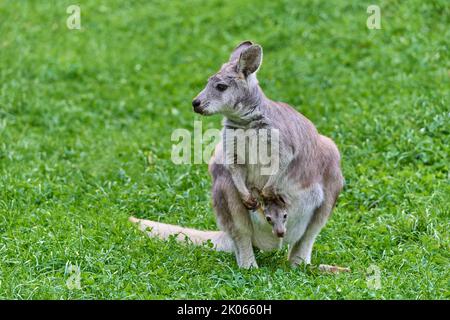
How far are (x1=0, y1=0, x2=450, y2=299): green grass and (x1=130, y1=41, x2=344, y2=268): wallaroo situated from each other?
0.28 m

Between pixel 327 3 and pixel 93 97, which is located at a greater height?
pixel 327 3

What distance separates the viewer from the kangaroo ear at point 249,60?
21.6 ft

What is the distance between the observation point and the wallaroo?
259 inches

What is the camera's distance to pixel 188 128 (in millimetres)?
10828

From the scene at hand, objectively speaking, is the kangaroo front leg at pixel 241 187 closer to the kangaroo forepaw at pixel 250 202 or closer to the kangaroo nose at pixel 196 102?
the kangaroo forepaw at pixel 250 202

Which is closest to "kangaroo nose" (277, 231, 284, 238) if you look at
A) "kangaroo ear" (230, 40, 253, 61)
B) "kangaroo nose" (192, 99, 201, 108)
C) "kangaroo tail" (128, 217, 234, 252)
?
"kangaroo tail" (128, 217, 234, 252)

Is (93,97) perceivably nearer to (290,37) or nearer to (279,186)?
(290,37)

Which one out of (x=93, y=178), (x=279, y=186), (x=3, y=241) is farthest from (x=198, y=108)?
(x=93, y=178)

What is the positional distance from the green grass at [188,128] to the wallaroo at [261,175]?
0.28 m

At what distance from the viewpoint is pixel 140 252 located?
273 inches

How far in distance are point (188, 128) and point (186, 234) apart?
3.62 m

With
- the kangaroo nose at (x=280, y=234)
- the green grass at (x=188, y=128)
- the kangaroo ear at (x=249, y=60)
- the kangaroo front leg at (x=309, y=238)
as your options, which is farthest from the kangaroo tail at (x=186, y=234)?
the kangaroo ear at (x=249, y=60)

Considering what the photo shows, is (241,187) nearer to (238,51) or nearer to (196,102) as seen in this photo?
Answer: (196,102)
